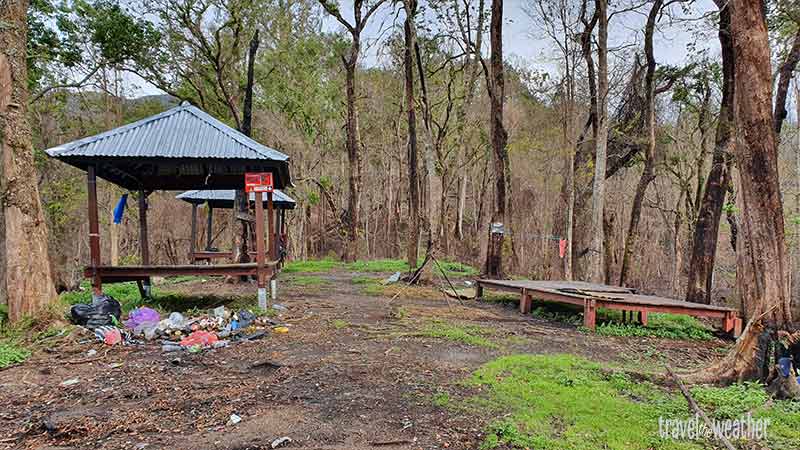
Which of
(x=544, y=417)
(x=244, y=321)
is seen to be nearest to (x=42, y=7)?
(x=244, y=321)

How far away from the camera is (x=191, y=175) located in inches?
359

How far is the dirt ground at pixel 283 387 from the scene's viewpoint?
9.93 feet

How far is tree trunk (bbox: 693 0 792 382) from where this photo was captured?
396cm

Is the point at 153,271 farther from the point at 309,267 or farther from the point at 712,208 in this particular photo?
the point at 712,208

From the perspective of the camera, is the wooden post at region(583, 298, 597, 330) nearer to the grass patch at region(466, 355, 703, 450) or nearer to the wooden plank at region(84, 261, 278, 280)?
the grass patch at region(466, 355, 703, 450)

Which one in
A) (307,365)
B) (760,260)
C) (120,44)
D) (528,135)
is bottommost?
(307,365)

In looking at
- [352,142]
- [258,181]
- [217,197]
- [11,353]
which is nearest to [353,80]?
[352,142]

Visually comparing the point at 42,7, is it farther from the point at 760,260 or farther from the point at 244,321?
the point at 760,260

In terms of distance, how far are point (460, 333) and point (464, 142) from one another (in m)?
19.6

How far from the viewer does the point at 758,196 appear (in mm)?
4066

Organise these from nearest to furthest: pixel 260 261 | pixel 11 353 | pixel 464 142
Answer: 1. pixel 11 353
2. pixel 260 261
3. pixel 464 142

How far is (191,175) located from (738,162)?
902 centimetres

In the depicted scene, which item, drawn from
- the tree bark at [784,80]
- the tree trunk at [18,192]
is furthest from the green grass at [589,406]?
the tree bark at [784,80]

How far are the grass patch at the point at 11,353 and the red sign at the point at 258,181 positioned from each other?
367cm
